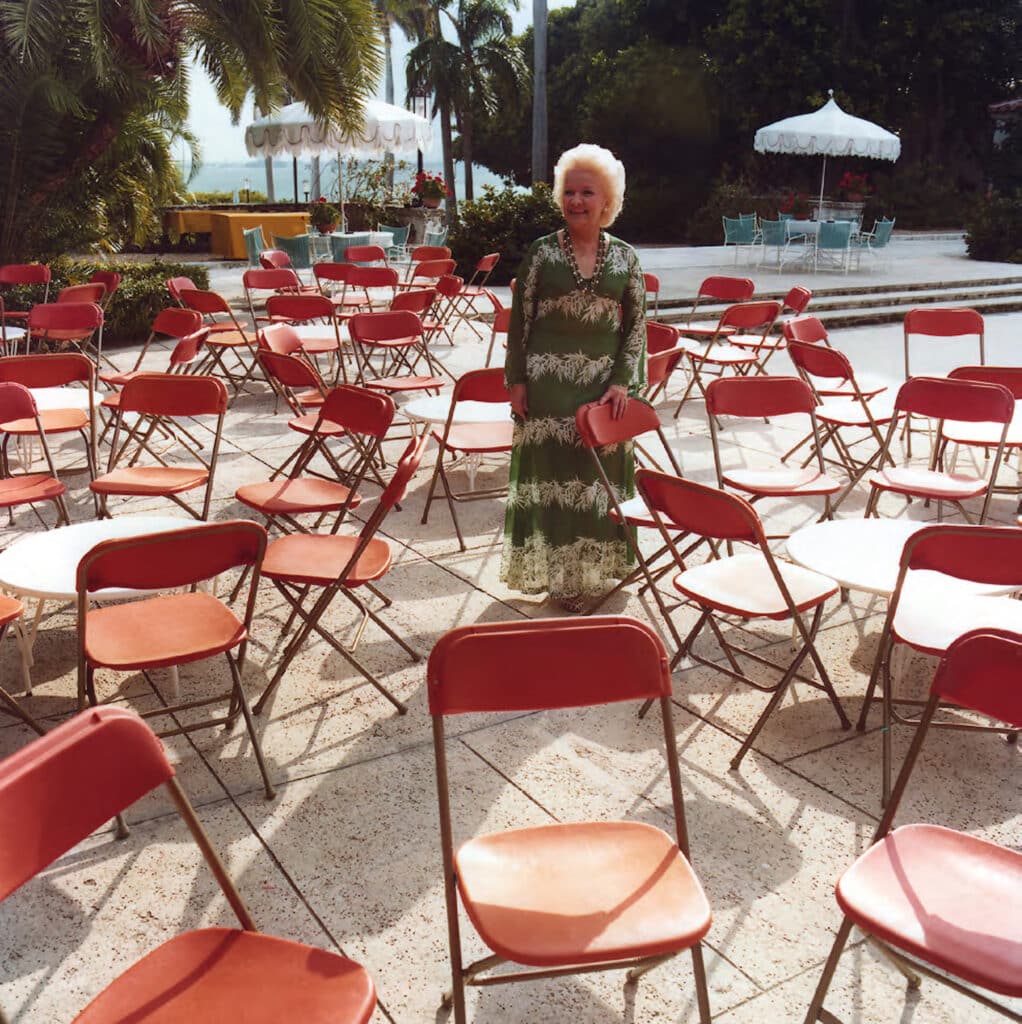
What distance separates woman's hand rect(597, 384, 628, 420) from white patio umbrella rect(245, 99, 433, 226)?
1129 cm

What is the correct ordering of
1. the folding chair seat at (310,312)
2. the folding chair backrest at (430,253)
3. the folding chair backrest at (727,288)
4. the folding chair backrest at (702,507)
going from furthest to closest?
the folding chair backrest at (430,253), the folding chair backrest at (727,288), the folding chair seat at (310,312), the folding chair backrest at (702,507)

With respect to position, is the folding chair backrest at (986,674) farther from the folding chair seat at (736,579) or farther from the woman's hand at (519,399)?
the woman's hand at (519,399)

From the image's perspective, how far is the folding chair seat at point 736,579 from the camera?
3076 millimetres

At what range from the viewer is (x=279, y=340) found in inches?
245

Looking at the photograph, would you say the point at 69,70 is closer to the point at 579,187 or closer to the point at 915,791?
the point at 579,187

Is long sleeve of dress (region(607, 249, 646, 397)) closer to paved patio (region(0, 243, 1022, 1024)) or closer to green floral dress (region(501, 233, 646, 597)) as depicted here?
green floral dress (region(501, 233, 646, 597))

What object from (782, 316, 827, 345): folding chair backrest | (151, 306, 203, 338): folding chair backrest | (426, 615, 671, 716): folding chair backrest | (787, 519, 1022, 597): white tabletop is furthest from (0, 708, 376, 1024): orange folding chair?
(151, 306, 203, 338): folding chair backrest

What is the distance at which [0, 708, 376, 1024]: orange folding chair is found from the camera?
1.67 m

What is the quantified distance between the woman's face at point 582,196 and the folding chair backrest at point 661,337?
2.81 meters

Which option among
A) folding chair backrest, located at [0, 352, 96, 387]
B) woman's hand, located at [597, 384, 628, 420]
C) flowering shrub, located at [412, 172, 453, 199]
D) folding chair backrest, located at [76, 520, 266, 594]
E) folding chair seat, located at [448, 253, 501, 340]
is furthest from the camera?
flowering shrub, located at [412, 172, 453, 199]

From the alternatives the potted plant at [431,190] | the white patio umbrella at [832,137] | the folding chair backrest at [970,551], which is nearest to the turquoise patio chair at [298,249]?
the potted plant at [431,190]

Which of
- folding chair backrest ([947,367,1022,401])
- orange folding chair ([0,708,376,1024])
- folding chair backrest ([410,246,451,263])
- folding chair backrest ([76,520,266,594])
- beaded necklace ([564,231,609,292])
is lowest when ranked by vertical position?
orange folding chair ([0,708,376,1024])

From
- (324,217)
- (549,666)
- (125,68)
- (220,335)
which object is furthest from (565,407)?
(324,217)

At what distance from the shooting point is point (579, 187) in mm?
3824
